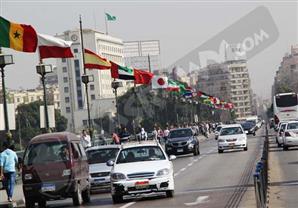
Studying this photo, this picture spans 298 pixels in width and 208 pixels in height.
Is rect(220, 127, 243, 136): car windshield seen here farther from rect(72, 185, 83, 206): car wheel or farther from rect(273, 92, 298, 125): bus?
rect(72, 185, 83, 206): car wheel

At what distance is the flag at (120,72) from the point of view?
53375 millimetres

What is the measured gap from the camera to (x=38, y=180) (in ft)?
66.3

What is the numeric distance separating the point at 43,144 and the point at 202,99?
118568 mm

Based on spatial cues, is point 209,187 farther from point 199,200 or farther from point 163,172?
point 199,200

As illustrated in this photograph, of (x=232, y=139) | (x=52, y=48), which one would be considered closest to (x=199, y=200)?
A: (x=52, y=48)

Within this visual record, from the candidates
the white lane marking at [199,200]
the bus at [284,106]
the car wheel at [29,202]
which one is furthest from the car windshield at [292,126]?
the car wheel at [29,202]

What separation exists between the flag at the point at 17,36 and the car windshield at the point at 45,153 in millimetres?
8133

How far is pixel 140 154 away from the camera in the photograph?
21.2 meters

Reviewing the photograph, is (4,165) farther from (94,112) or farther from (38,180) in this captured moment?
(94,112)

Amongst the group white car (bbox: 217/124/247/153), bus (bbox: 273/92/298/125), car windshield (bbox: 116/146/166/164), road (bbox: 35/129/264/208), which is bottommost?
road (bbox: 35/129/264/208)

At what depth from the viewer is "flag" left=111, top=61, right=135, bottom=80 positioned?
53375mm

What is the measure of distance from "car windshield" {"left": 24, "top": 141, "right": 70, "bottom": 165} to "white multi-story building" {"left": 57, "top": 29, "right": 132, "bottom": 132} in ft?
439

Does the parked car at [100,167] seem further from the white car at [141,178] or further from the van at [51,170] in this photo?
the white car at [141,178]

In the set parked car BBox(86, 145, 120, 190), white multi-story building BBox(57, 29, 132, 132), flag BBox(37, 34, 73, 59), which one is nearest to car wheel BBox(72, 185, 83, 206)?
parked car BBox(86, 145, 120, 190)
